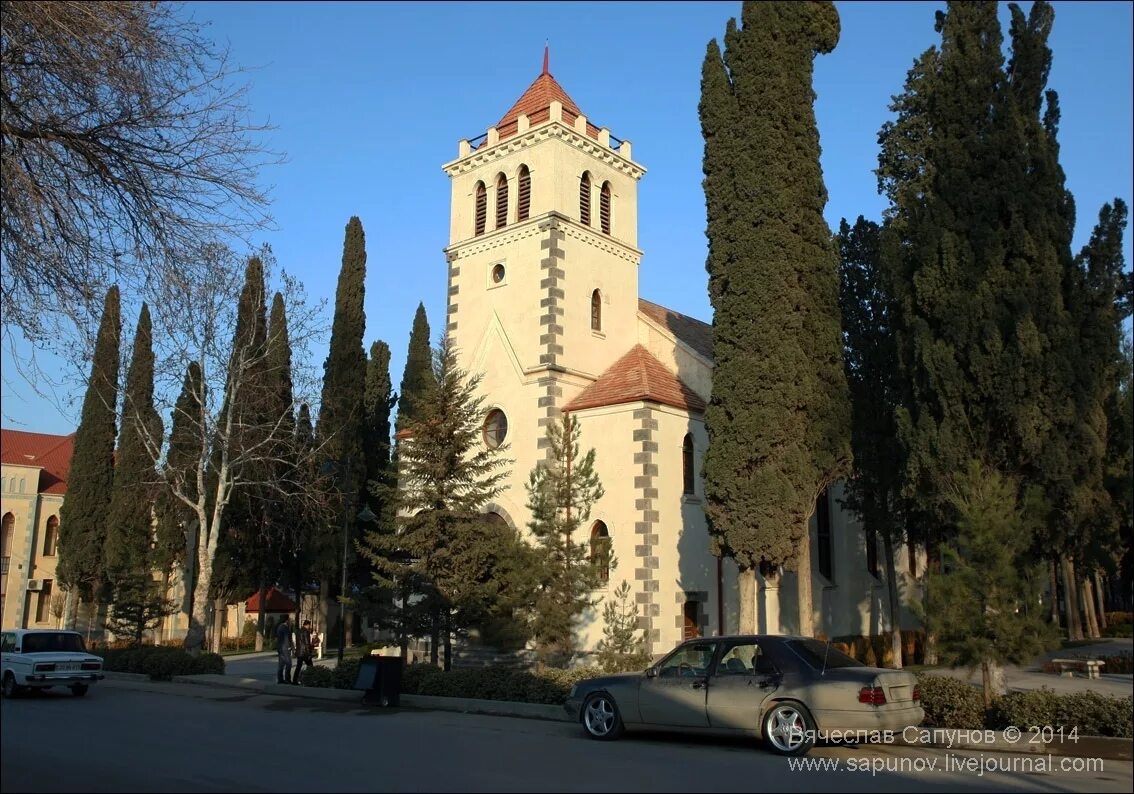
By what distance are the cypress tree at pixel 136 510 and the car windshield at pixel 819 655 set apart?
19081 mm

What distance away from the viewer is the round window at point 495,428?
91.2 ft

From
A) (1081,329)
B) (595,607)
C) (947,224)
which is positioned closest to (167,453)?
(595,607)

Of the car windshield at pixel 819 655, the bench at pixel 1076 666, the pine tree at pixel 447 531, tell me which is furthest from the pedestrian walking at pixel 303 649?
the bench at pixel 1076 666

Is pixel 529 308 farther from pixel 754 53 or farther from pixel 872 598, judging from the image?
pixel 872 598

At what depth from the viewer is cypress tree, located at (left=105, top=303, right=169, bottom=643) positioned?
27.5 meters

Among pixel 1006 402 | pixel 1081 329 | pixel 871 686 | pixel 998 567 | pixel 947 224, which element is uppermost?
pixel 947 224

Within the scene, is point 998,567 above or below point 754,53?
below

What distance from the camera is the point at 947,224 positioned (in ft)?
56.2

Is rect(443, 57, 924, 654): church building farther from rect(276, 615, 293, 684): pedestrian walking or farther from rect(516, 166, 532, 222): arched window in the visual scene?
rect(276, 615, 293, 684): pedestrian walking

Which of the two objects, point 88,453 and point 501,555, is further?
point 88,453

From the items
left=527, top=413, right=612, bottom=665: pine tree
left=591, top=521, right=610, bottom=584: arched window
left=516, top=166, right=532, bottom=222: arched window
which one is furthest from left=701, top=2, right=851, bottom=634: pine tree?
left=516, top=166, right=532, bottom=222: arched window

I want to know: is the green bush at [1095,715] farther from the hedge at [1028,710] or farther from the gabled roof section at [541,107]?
the gabled roof section at [541,107]

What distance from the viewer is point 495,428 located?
92.1 feet

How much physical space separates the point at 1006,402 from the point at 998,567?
13.1 feet
